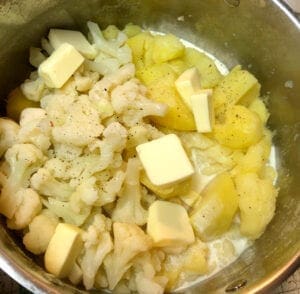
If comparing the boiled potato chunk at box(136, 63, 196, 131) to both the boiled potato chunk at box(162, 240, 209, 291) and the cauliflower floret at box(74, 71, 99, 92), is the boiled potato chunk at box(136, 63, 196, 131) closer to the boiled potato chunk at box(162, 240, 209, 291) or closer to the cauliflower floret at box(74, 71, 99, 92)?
the cauliflower floret at box(74, 71, 99, 92)

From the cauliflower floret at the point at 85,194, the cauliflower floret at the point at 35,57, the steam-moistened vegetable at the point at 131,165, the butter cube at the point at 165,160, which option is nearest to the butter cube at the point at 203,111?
the steam-moistened vegetable at the point at 131,165

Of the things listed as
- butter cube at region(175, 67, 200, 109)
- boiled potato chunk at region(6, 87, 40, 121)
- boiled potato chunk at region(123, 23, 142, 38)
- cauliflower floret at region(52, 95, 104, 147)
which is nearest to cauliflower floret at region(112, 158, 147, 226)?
cauliflower floret at region(52, 95, 104, 147)

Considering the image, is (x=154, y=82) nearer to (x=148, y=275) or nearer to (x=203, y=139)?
(x=203, y=139)

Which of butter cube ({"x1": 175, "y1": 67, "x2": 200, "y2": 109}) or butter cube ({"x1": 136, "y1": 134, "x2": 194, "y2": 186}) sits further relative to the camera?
butter cube ({"x1": 175, "y1": 67, "x2": 200, "y2": 109})

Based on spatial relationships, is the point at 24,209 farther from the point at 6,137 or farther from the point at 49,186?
the point at 6,137

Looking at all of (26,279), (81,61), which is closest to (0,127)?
(81,61)

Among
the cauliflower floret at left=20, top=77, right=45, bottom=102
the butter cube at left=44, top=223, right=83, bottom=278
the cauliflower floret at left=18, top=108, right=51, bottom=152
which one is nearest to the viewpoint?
the butter cube at left=44, top=223, right=83, bottom=278

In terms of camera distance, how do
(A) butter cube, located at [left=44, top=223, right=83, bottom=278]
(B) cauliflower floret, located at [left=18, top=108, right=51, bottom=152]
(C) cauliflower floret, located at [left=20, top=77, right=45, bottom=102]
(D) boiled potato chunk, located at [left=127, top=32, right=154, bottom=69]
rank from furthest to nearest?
(D) boiled potato chunk, located at [left=127, top=32, right=154, bottom=69] < (C) cauliflower floret, located at [left=20, top=77, right=45, bottom=102] < (B) cauliflower floret, located at [left=18, top=108, right=51, bottom=152] < (A) butter cube, located at [left=44, top=223, right=83, bottom=278]

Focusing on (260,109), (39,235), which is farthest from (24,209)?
(260,109)
